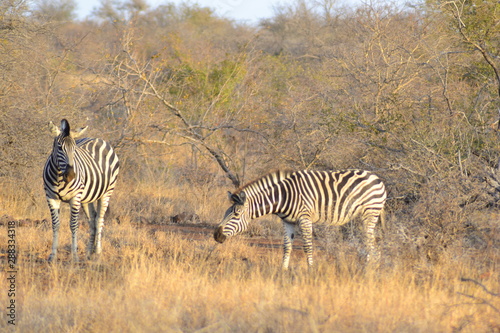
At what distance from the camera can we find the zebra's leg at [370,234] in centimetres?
645

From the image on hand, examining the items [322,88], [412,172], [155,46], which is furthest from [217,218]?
[155,46]

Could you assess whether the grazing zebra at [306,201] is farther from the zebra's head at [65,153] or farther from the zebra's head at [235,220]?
the zebra's head at [65,153]

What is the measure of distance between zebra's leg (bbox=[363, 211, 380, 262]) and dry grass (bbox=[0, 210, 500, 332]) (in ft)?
0.64

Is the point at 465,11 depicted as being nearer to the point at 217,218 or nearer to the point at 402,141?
the point at 402,141

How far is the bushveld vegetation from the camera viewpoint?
15.8ft

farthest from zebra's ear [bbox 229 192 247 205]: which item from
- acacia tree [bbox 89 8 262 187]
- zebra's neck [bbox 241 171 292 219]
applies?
acacia tree [bbox 89 8 262 187]

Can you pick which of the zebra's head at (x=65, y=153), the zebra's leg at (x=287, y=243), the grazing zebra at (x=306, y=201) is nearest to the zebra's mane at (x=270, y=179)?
the grazing zebra at (x=306, y=201)

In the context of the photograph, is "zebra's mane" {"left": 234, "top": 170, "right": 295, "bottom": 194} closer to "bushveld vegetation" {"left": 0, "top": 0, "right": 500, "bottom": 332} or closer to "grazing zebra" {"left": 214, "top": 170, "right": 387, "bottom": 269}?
"grazing zebra" {"left": 214, "top": 170, "right": 387, "bottom": 269}

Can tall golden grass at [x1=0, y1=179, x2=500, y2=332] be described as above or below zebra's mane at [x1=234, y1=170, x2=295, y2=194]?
below

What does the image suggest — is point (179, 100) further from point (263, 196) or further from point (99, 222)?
point (263, 196)

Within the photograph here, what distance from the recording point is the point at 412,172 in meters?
7.87

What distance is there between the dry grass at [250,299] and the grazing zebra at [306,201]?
0.47 m

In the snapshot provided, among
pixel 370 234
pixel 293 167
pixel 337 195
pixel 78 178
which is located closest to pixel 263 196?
pixel 337 195

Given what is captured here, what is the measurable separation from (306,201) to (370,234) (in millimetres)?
874
